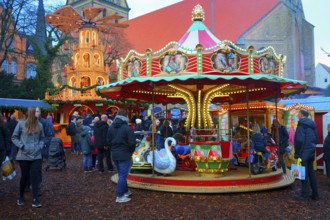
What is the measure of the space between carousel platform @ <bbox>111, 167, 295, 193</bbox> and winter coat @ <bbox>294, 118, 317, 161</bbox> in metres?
1.33

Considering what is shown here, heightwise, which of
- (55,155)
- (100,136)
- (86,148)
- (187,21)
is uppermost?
(187,21)

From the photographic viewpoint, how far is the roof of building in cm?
3875

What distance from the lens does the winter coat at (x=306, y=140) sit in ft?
21.8

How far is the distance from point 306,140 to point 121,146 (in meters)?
3.60

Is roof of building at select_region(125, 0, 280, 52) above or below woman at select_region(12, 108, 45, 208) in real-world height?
above

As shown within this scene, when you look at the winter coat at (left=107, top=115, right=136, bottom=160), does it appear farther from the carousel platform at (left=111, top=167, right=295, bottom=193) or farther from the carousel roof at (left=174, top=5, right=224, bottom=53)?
the carousel roof at (left=174, top=5, right=224, bottom=53)

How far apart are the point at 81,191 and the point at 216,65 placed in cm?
422

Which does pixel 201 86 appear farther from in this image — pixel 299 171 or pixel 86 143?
pixel 86 143

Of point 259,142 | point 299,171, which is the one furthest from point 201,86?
point 299,171

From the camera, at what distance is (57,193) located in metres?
7.58

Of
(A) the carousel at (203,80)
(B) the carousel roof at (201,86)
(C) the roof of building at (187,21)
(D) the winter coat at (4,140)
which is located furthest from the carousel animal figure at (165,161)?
(C) the roof of building at (187,21)

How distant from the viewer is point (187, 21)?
43438mm

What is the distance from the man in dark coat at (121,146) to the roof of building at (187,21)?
32.6 m

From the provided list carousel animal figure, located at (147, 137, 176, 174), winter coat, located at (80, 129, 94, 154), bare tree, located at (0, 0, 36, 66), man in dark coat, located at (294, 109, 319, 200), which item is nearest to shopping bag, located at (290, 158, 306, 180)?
man in dark coat, located at (294, 109, 319, 200)
